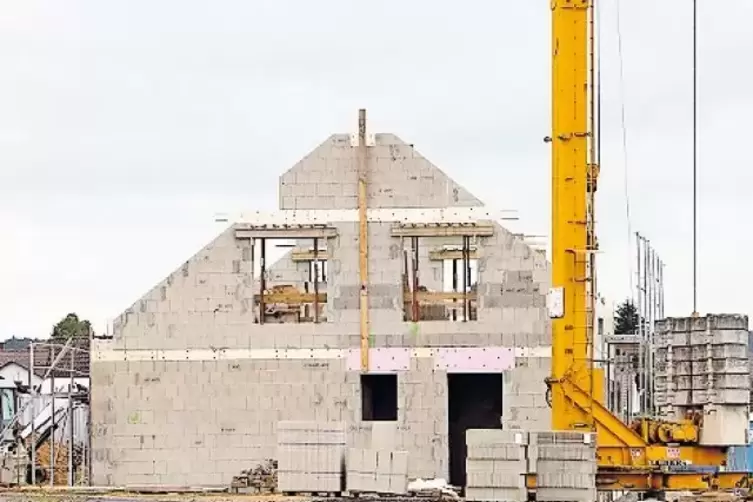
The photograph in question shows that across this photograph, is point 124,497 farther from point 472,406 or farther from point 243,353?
point 472,406

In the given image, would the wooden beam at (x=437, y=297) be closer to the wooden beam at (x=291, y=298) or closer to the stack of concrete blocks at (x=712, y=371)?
the wooden beam at (x=291, y=298)

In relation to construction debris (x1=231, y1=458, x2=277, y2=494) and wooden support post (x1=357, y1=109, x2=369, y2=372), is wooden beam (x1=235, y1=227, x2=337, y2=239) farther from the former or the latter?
construction debris (x1=231, y1=458, x2=277, y2=494)

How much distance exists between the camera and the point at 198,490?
3406 cm

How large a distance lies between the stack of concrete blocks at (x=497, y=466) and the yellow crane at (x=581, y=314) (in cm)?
136

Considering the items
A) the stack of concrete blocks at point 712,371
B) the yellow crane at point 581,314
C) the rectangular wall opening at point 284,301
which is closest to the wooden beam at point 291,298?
the rectangular wall opening at point 284,301

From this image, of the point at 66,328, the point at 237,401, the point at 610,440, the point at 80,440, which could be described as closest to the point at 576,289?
the point at 610,440

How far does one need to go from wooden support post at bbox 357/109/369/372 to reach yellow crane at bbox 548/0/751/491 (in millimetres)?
6632

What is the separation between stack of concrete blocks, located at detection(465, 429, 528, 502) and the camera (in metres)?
27.8

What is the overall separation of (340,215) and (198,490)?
6.63 m

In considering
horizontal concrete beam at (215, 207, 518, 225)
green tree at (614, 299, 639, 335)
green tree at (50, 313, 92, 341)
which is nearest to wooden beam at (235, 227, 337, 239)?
horizontal concrete beam at (215, 207, 518, 225)

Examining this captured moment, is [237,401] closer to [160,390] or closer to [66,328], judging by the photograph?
[160,390]

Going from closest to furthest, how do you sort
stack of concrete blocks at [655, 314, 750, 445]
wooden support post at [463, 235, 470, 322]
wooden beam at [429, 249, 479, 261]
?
stack of concrete blocks at [655, 314, 750, 445] < wooden support post at [463, 235, 470, 322] < wooden beam at [429, 249, 479, 261]

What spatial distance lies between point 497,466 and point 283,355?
828cm

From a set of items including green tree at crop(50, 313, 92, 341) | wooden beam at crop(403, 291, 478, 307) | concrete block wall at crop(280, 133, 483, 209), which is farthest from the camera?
green tree at crop(50, 313, 92, 341)
